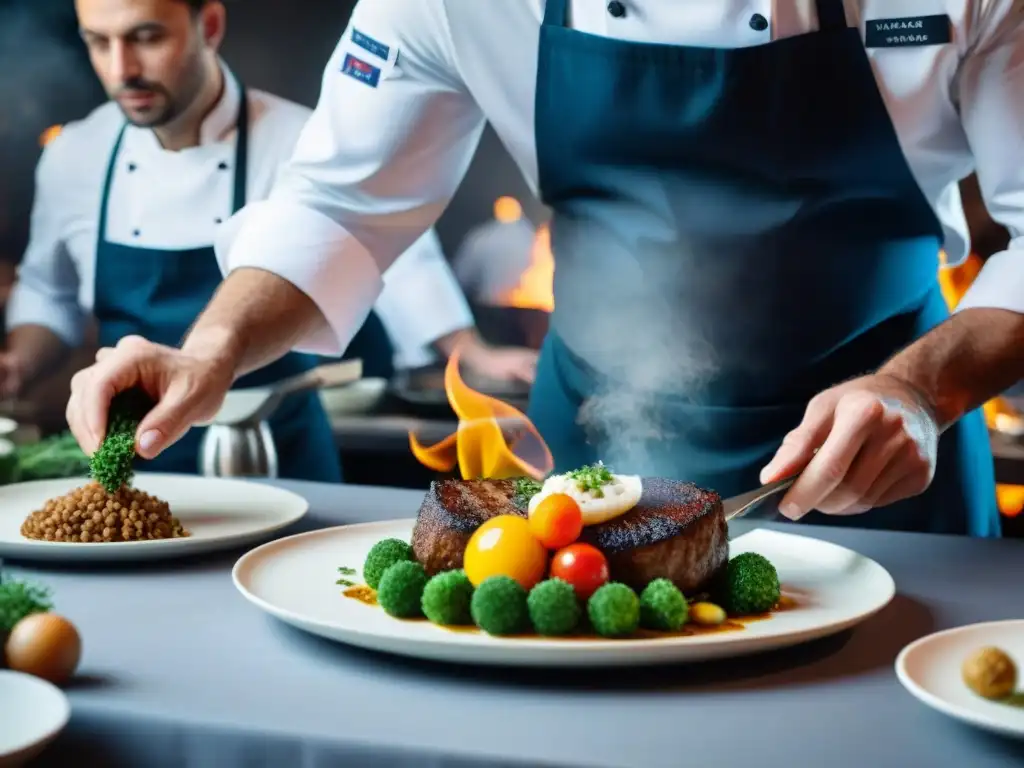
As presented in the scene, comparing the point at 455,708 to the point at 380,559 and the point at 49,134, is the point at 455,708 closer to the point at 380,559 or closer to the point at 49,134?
the point at 380,559

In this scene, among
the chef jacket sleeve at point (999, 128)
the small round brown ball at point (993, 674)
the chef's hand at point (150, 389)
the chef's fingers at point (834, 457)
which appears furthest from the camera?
the chef jacket sleeve at point (999, 128)

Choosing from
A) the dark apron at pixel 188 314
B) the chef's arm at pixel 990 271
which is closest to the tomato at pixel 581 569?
the chef's arm at pixel 990 271

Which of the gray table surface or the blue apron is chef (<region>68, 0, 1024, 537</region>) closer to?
the blue apron

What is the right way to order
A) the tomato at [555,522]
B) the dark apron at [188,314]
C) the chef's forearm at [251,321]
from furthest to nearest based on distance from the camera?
the dark apron at [188,314] → the chef's forearm at [251,321] → the tomato at [555,522]

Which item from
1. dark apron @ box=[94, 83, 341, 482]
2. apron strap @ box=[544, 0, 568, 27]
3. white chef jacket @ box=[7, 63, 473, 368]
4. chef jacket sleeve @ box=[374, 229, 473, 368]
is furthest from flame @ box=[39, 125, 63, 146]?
apron strap @ box=[544, 0, 568, 27]

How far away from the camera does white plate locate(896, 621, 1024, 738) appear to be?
3.00 ft

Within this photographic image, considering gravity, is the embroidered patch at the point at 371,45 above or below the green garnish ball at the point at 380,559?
above

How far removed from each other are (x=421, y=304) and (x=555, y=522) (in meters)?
2.68

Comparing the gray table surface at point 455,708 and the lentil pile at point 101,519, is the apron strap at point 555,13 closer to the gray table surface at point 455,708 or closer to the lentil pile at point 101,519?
the lentil pile at point 101,519

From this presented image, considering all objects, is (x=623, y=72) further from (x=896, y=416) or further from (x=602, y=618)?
(x=602, y=618)

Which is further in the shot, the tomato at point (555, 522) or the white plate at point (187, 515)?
the white plate at point (187, 515)

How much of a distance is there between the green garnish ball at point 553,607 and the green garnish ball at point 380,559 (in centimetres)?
23

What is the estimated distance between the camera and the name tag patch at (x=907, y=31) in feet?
6.06

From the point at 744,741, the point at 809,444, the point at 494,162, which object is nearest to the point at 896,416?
the point at 809,444
